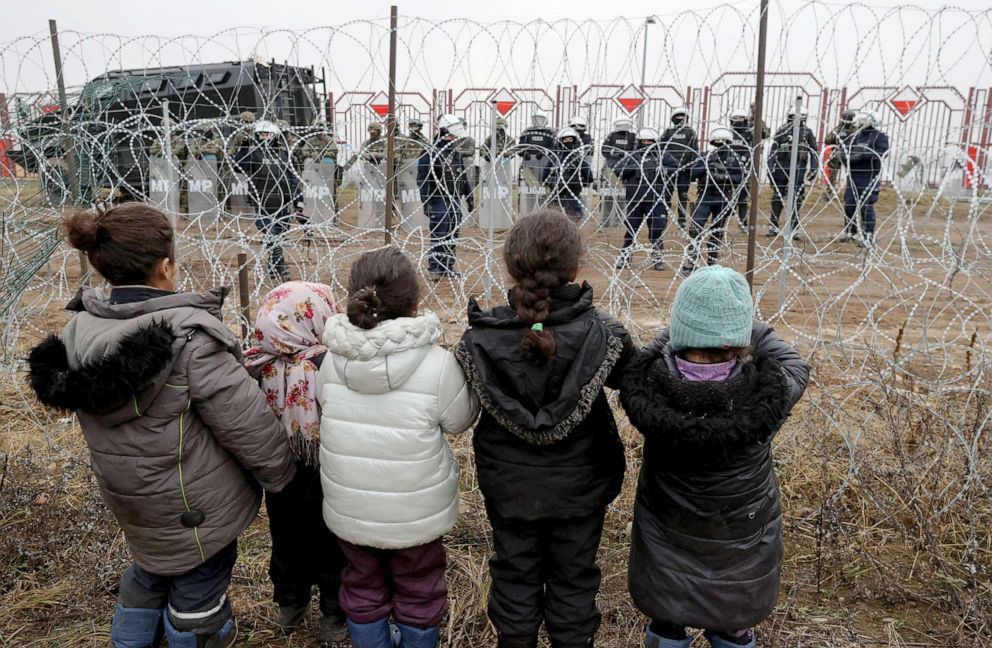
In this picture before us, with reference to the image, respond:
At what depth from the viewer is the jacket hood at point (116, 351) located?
5.60 feet

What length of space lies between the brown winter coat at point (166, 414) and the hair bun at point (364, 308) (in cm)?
33

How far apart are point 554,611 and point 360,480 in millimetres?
635

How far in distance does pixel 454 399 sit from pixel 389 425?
18 cm

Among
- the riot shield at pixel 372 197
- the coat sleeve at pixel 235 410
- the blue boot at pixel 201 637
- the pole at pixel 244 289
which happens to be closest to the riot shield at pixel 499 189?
the riot shield at pixel 372 197

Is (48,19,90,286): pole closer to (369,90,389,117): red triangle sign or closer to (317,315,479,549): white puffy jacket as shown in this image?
(317,315,479,549): white puffy jacket

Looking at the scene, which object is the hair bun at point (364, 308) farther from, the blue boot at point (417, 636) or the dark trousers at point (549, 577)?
the blue boot at point (417, 636)

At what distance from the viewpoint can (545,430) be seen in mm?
1811

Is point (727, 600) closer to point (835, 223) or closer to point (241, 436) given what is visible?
point (241, 436)

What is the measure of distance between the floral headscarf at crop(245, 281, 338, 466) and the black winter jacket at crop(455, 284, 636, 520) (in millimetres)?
453

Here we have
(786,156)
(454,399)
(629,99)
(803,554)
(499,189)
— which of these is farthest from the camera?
(629,99)

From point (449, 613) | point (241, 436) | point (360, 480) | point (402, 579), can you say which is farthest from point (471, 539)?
point (241, 436)

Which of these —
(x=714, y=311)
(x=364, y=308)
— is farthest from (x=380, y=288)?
(x=714, y=311)

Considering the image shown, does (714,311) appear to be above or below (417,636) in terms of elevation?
above

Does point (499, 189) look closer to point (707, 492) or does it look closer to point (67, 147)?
point (67, 147)
